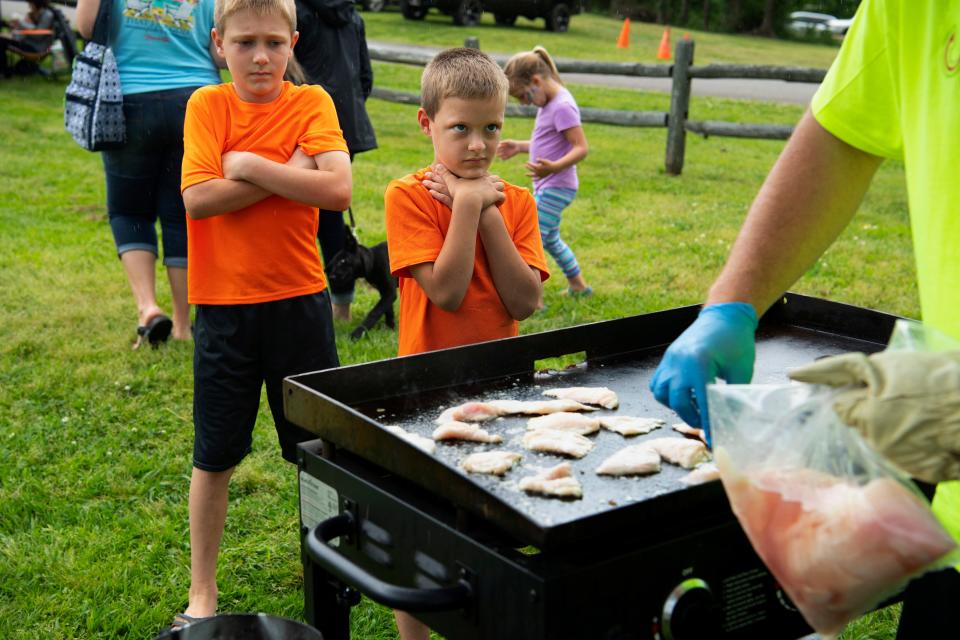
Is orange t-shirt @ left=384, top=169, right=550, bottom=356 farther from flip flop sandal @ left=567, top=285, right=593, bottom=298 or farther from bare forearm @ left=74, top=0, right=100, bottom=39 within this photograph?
flip flop sandal @ left=567, top=285, right=593, bottom=298

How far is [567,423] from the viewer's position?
2.12 metres

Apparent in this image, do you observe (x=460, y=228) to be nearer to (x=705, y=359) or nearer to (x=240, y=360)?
(x=240, y=360)

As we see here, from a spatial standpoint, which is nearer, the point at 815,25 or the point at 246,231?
the point at 246,231

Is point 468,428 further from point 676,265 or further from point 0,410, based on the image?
point 676,265

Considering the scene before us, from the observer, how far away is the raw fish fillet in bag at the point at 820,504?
1264 millimetres

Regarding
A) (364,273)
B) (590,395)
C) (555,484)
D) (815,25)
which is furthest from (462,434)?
(815,25)

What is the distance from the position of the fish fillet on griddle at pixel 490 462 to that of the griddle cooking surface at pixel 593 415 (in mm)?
14

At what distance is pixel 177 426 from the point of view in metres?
4.50

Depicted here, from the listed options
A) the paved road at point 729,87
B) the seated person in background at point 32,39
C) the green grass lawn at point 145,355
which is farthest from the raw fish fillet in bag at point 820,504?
the paved road at point 729,87

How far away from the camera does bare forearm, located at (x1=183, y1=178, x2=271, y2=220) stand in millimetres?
2885

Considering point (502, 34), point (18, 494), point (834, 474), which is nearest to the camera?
point (834, 474)

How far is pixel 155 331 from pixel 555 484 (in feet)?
13.2

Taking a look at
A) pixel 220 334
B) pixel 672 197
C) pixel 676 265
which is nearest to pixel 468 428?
pixel 220 334

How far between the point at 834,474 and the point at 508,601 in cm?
52
